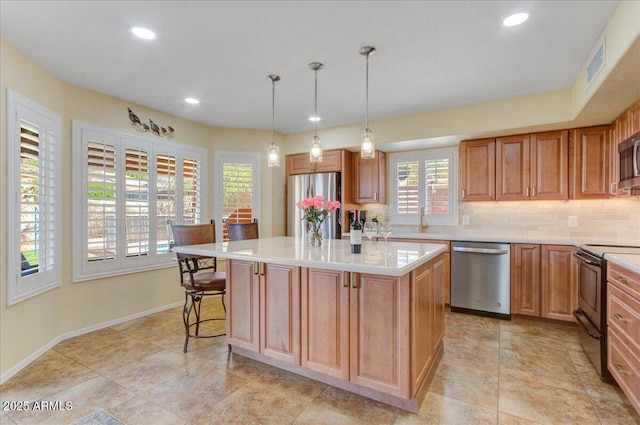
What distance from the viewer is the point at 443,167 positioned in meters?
4.37

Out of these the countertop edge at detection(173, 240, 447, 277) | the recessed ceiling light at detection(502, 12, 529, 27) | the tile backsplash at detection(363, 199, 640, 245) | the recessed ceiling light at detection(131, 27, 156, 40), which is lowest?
the countertop edge at detection(173, 240, 447, 277)

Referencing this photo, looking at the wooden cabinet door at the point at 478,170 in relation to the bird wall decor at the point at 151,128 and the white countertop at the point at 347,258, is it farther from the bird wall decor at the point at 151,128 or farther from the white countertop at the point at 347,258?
the bird wall decor at the point at 151,128

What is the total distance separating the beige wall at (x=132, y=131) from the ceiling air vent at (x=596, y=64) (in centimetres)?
11

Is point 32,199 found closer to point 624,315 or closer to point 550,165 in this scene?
point 624,315

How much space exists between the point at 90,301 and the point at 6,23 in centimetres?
252

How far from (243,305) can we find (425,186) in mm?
3100

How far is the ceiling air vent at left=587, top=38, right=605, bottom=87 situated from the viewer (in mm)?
2244

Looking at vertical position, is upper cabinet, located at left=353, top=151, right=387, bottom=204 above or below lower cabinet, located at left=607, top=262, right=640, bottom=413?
above

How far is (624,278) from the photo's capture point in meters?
1.98

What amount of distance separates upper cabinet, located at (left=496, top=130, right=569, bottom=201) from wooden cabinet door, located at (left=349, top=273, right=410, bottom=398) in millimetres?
2624

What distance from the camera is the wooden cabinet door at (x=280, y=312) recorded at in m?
2.25

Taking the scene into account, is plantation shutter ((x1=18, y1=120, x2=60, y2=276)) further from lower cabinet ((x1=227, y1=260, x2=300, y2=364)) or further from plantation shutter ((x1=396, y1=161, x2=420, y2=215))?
plantation shutter ((x1=396, y1=161, x2=420, y2=215))

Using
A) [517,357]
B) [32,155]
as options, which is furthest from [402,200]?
[32,155]

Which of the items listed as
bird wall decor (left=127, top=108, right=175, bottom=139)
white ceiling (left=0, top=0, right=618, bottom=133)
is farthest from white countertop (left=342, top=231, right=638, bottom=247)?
bird wall decor (left=127, top=108, right=175, bottom=139)
